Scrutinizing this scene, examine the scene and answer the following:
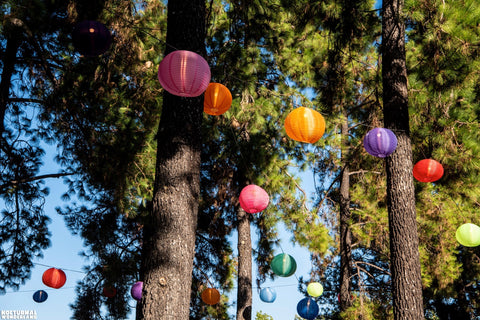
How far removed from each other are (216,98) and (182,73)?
116 cm

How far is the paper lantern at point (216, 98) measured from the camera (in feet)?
14.0

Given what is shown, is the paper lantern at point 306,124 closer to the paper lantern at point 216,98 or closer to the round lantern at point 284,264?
the paper lantern at point 216,98

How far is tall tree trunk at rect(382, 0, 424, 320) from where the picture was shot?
474cm

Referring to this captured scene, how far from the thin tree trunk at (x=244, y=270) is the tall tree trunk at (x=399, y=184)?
401 centimetres

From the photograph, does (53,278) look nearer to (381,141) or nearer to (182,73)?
(182,73)

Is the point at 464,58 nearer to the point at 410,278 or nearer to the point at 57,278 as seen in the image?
the point at 410,278

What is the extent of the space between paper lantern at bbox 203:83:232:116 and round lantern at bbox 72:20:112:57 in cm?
120

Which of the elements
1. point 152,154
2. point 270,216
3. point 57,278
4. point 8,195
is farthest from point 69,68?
point 270,216

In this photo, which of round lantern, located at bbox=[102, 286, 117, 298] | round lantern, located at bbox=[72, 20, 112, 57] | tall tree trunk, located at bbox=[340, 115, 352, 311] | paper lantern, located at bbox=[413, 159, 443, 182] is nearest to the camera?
round lantern, located at bbox=[72, 20, 112, 57]

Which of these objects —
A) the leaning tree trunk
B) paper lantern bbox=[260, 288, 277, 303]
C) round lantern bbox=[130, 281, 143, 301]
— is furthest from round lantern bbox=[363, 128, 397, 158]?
paper lantern bbox=[260, 288, 277, 303]

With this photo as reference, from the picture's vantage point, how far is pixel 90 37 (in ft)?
13.5

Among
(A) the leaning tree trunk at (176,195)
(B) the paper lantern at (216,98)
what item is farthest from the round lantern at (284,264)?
(A) the leaning tree trunk at (176,195)

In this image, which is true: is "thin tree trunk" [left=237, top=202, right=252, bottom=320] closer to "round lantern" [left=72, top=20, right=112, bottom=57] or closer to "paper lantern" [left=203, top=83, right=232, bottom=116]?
"paper lantern" [left=203, top=83, right=232, bottom=116]

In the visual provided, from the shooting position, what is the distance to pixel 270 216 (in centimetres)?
877
